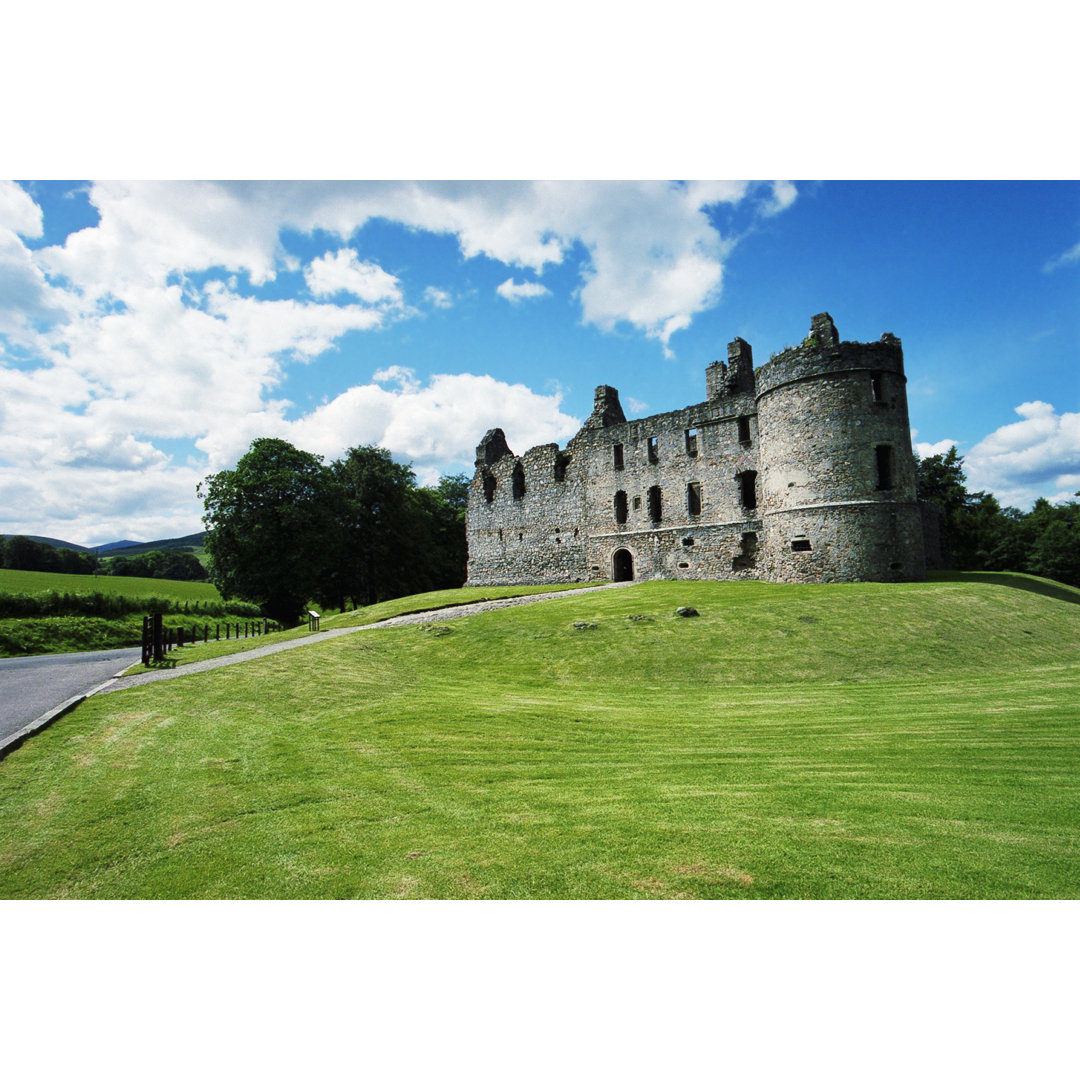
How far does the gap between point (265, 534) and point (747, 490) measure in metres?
23.7

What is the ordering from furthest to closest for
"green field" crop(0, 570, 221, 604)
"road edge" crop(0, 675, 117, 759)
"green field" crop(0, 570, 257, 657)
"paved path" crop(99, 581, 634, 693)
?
"green field" crop(0, 570, 257, 657), "green field" crop(0, 570, 221, 604), "paved path" crop(99, 581, 634, 693), "road edge" crop(0, 675, 117, 759)

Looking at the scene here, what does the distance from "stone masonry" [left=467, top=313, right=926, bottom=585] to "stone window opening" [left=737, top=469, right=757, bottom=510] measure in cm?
5

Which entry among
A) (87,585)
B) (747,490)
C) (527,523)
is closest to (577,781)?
(747,490)

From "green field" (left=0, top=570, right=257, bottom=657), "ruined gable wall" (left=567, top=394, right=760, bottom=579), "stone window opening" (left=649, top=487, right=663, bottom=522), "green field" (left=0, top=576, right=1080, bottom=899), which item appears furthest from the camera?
"stone window opening" (left=649, top=487, right=663, bottom=522)

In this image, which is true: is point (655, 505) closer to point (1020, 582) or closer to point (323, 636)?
point (1020, 582)

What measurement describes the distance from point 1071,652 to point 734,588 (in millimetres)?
9280

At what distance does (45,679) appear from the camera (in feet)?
39.9

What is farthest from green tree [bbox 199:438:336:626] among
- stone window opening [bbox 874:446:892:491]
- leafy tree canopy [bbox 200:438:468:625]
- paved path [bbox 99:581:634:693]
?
stone window opening [bbox 874:446:892:491]

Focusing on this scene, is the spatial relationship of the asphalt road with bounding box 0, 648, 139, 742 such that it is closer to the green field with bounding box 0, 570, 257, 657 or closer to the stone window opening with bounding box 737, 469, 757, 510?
the green field with bounding box 0, 570, 257, 657

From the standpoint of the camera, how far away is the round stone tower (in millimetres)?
20766

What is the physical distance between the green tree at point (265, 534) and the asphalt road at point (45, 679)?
42.7 ft

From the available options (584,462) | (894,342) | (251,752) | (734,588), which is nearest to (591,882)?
(251,752)

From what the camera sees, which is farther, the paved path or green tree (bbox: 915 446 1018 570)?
green tree (bbox: 915 446 1018 570)

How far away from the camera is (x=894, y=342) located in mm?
22125
